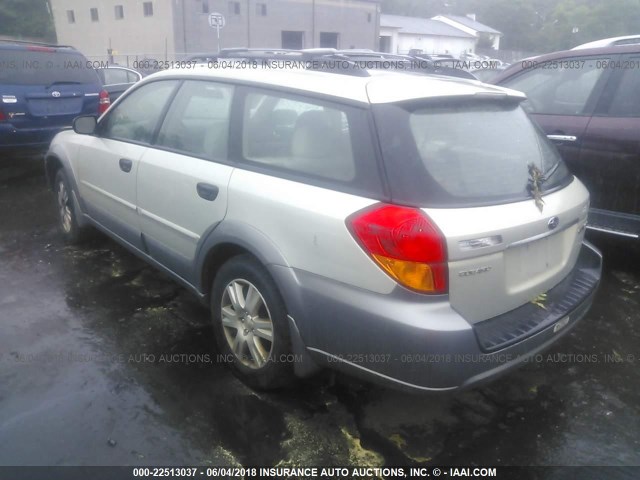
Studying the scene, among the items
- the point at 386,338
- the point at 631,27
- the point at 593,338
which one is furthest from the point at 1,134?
the point at 631,27

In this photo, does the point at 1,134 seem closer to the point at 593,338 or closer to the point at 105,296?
the point at 105,296

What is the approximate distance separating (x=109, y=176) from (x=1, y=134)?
379 centimetres

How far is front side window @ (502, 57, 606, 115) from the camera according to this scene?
173 inches

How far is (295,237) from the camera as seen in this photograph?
2.47 meters

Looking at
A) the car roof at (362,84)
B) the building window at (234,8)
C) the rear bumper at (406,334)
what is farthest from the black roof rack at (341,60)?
the building window at (234,8)

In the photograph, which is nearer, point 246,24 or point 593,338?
point 593,338

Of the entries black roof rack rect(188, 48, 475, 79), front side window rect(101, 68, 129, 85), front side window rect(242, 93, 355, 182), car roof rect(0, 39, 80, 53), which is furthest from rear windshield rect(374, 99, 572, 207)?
front side window rect(101, 68, 129, 85)

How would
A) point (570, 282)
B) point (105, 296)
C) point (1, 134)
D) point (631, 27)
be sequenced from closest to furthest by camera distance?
point (570, 282), point (105, 296), point (1, 134), point (631, 27)

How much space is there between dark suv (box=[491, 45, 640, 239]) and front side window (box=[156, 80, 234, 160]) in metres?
2.77

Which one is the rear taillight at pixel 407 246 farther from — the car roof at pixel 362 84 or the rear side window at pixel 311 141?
the car roof at pixel 362 84

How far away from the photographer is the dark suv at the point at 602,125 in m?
4.04

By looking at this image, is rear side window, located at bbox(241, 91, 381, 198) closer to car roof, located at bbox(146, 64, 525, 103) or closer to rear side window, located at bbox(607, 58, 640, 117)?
car roof, located at bbox(146, 64, 525, 103)

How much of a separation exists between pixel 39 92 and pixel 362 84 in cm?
609

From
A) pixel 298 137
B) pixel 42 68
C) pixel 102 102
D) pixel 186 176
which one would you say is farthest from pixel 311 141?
pixel 102 102
